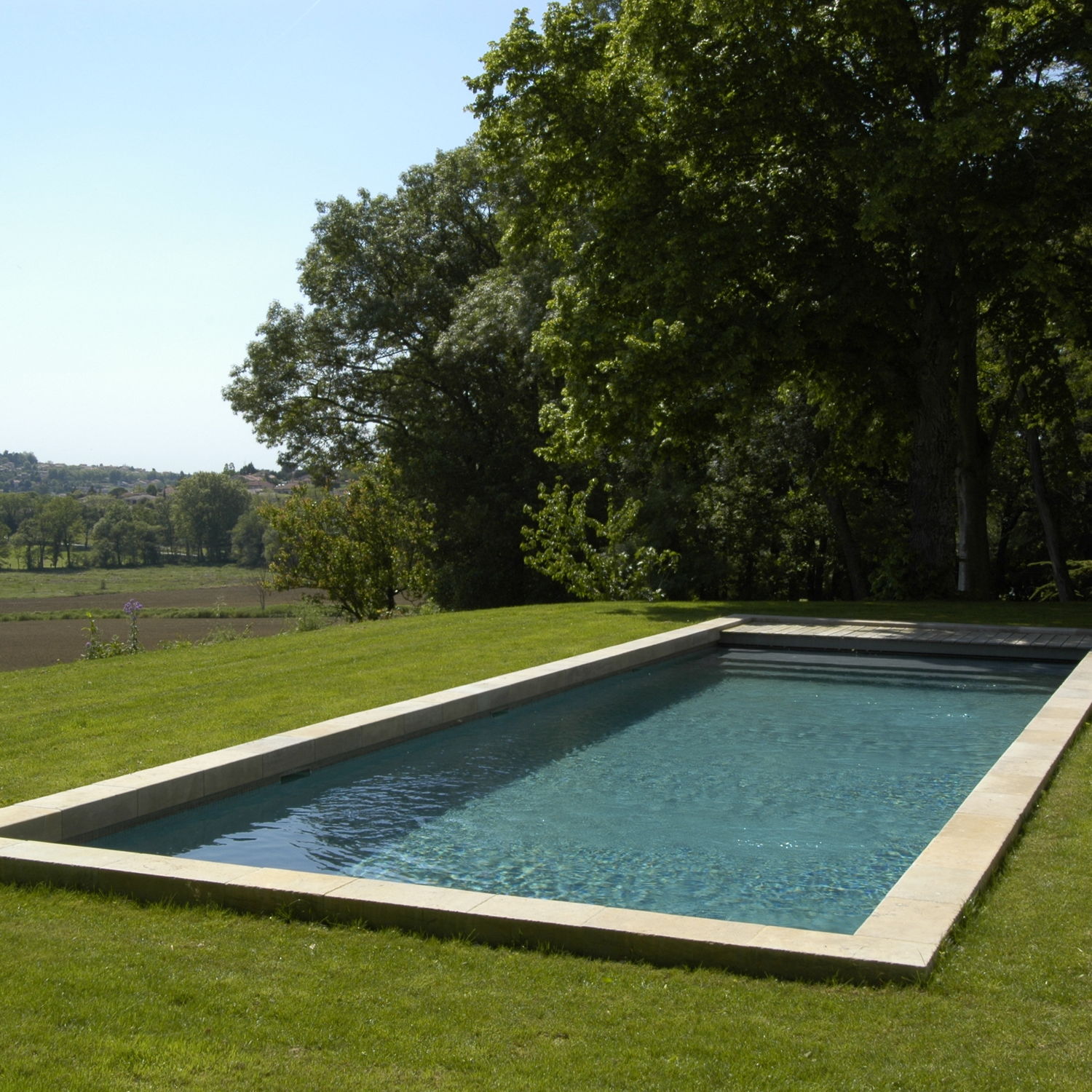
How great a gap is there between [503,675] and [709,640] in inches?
173

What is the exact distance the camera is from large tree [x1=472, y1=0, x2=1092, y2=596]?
51.0 ft

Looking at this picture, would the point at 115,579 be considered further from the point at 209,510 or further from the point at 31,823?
the point at 31,823

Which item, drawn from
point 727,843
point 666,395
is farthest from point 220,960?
point 666,395

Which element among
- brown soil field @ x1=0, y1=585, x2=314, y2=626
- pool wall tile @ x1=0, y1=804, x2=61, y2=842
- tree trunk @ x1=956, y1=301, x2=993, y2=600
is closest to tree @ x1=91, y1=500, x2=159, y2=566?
brown soil field @ x1=0, y1=585, x2=314, y2=626

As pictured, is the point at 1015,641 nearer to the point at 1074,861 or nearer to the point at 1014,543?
the point at 1074,861

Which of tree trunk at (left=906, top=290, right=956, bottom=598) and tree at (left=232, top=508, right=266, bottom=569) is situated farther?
tree at (left=232, top=508, right=266, bottom=569)

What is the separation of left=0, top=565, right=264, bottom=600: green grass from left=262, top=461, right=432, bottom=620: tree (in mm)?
65032

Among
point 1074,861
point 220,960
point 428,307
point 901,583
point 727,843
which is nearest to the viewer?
point 220,960

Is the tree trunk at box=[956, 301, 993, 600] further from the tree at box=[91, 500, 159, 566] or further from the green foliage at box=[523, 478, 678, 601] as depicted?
the tree at box=[91, 500, 159, 566]

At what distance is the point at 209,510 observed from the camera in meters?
133

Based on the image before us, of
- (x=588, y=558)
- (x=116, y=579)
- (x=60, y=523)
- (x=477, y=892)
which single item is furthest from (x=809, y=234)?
(x=60, y=523)

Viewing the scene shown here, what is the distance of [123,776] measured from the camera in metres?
6.84

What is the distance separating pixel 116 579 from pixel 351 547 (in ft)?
291

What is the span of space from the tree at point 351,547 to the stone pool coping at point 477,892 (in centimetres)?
1839
